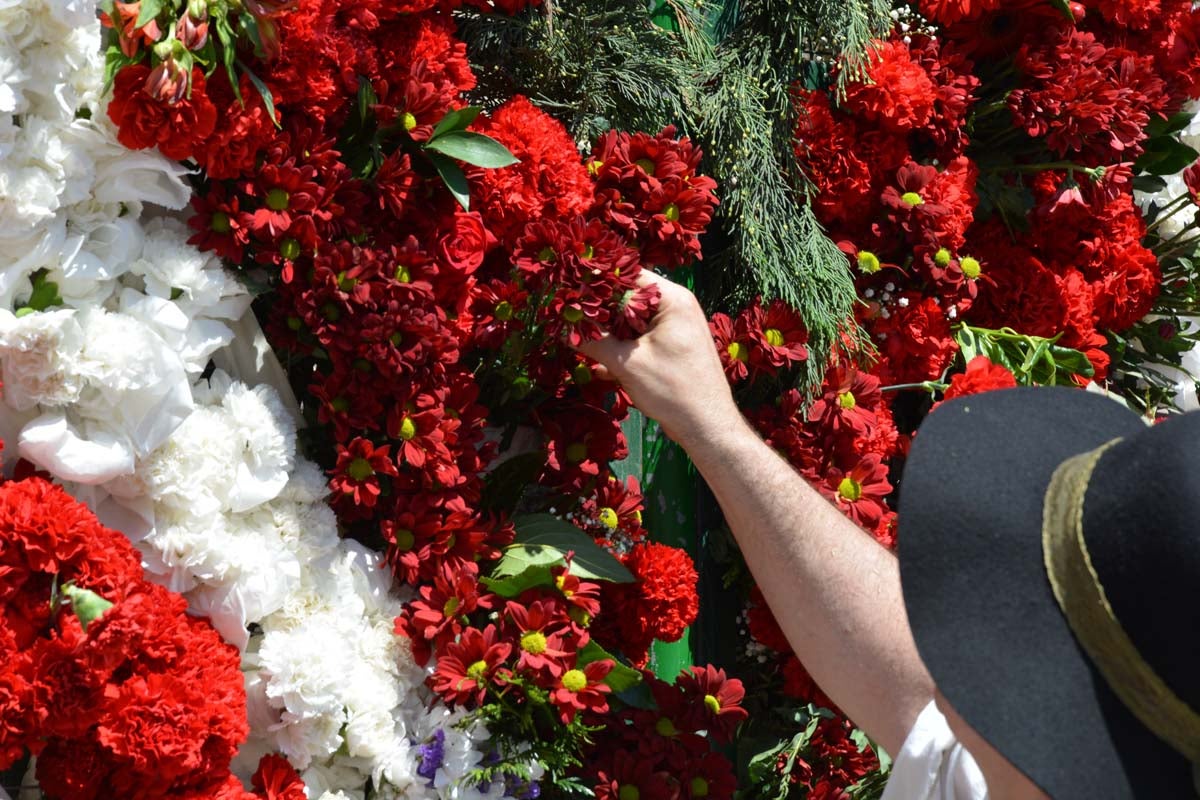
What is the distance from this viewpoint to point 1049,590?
0.96m

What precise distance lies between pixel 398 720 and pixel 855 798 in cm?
90

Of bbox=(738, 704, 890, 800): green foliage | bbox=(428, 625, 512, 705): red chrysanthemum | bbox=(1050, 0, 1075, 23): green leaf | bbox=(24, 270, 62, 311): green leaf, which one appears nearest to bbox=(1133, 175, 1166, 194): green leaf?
bbox=(1050, 0, 1075, 23): green leaf

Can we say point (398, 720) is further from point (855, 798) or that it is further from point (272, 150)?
point (855, 798)

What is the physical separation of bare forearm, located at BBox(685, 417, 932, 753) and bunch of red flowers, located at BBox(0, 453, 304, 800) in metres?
0.65

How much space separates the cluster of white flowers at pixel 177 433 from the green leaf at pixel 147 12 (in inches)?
2.2

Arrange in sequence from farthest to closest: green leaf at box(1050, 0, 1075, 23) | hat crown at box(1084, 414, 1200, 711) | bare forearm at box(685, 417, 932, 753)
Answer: green leaf at box(1050, 0, 1075, 23), bare forearm at box(685, 417, 932, 753), hat crown at box(1084, 414, 1200, 711)

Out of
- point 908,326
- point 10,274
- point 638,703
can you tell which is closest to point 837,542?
point 638,703

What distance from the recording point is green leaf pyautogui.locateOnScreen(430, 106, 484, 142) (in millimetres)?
1556

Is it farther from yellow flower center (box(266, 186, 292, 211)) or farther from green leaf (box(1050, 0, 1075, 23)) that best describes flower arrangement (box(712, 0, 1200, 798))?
yellow flower center (box(266, 186, 292, 211))

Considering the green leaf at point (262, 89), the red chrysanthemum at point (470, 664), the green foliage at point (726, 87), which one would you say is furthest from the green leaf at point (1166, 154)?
the green leaf at point (262, 89)

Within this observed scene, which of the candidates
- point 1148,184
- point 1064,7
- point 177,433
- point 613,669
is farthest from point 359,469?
point 1148,184

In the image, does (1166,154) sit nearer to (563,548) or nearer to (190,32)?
(563,548)

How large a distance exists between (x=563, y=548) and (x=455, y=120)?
23.0 inches

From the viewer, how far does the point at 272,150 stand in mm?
1426
